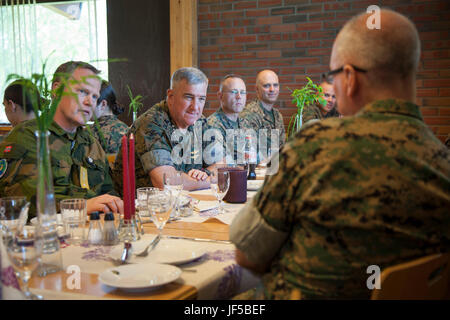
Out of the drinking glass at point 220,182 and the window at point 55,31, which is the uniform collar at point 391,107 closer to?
the drinking glass at point 220,182

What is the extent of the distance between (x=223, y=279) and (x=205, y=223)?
0.52 metres

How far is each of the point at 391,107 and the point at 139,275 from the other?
691 millimetres

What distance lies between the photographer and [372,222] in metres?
0.88

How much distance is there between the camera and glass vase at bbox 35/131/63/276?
1.08 meters

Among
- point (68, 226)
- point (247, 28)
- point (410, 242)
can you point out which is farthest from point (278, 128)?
point (410, 242)

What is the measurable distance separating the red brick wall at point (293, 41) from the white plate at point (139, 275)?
427cm

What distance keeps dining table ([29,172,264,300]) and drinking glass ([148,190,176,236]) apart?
0.06 meters

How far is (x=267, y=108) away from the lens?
5.22 m

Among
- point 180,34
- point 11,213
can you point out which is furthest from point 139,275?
point 180,34

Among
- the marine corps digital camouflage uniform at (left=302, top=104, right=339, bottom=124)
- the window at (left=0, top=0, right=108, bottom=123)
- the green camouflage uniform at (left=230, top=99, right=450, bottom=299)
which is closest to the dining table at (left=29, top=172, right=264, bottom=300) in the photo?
the green camouflage uniform at (left=230, top=99, right=450, bottom=299)

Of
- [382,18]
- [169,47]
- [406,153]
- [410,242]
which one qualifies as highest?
[169,47]

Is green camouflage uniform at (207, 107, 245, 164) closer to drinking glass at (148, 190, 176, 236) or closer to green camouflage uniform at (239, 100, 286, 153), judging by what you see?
green camouflage uniform at (239, 100, 286, 153)

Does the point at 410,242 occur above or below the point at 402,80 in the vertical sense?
below

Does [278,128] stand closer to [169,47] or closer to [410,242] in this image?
[169,47]
